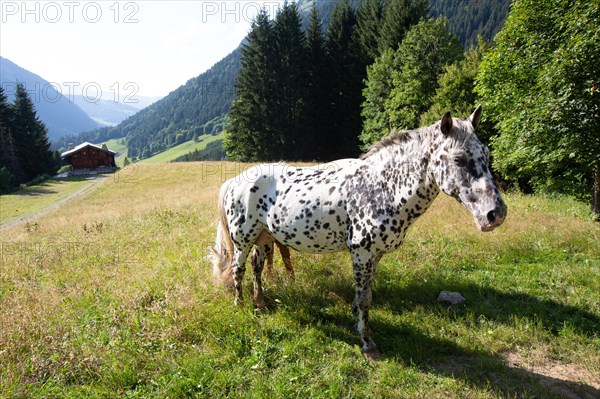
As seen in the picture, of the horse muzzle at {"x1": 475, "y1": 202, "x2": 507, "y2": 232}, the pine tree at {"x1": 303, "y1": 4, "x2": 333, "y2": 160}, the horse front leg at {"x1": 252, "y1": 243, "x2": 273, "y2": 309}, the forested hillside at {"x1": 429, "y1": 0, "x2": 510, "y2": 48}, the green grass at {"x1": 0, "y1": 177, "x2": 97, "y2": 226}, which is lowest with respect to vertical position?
the green grass at {"x1": 0, "y1": 177, "x2": 97, "y2": 226}

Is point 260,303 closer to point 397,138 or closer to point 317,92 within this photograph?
point 397,138

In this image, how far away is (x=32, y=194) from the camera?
37250 mm

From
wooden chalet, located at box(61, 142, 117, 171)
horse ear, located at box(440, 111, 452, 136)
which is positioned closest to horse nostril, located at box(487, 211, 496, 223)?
horse ear, located at box(440, 111, 452, 136)

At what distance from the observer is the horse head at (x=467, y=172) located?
336cm

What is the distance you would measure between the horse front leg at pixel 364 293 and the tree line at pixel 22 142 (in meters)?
56.4

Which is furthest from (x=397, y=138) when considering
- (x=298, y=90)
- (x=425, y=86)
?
(x=298, y=90)

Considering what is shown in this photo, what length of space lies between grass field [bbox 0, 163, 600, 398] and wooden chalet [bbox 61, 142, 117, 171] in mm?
67861

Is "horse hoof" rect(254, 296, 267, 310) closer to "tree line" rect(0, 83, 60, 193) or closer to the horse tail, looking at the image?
the horse tail

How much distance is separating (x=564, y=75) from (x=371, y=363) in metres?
9.94

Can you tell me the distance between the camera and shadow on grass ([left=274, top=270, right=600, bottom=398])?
12.5 feet

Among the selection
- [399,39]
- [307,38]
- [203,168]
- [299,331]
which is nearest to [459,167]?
[299,331]

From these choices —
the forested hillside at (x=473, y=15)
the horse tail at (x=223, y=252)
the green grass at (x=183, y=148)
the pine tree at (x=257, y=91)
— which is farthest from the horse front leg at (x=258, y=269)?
the green grass at (x=183, y=148)

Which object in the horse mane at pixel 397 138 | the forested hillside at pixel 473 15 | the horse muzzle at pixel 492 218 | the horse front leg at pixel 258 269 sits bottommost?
the horse front leg at pixel 258 269

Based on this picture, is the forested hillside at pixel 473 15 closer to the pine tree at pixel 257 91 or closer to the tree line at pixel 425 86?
the tree line at pixel 425 86
